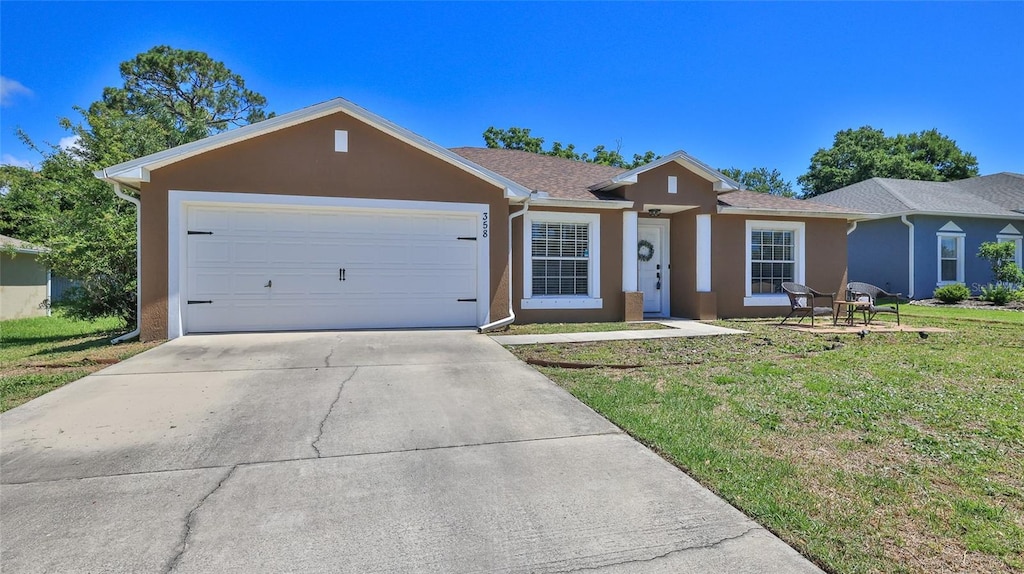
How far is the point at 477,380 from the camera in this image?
238 inches

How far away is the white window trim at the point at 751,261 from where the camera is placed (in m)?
12.9

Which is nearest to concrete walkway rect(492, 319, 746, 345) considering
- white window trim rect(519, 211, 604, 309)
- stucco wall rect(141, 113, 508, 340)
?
stucco wall rect(141, 113, 508, 340)

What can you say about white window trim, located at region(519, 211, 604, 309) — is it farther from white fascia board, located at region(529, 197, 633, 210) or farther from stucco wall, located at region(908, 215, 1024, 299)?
stucco wall, located at region(908, 215, 1024, 299)

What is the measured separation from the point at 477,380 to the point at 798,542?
3946mm

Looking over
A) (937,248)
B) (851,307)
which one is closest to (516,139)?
(937,248)

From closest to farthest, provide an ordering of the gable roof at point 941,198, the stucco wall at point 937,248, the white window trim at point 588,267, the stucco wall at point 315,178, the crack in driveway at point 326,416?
1. the crack in driveway at point 326,416
2. the stucco wall at point 315,178
3. the white window trim at point 588,267
4. the stucco wall at point 937,248
5. the gable roof at point 941,198

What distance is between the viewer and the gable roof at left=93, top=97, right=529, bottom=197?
8320 mm

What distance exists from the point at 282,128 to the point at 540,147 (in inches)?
897

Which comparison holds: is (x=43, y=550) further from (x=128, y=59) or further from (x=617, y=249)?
(x=128, y=59)

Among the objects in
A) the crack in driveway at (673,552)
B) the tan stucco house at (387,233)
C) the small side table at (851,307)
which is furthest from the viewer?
the small side table at (851,307)

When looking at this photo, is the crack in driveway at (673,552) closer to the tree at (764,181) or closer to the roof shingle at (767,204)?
the roof shingle at (767,204)

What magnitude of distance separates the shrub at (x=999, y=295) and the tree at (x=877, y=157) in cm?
1895

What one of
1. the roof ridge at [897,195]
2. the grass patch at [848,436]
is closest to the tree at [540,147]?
the roof ridge at [897,195]

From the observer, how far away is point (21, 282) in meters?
15.7
